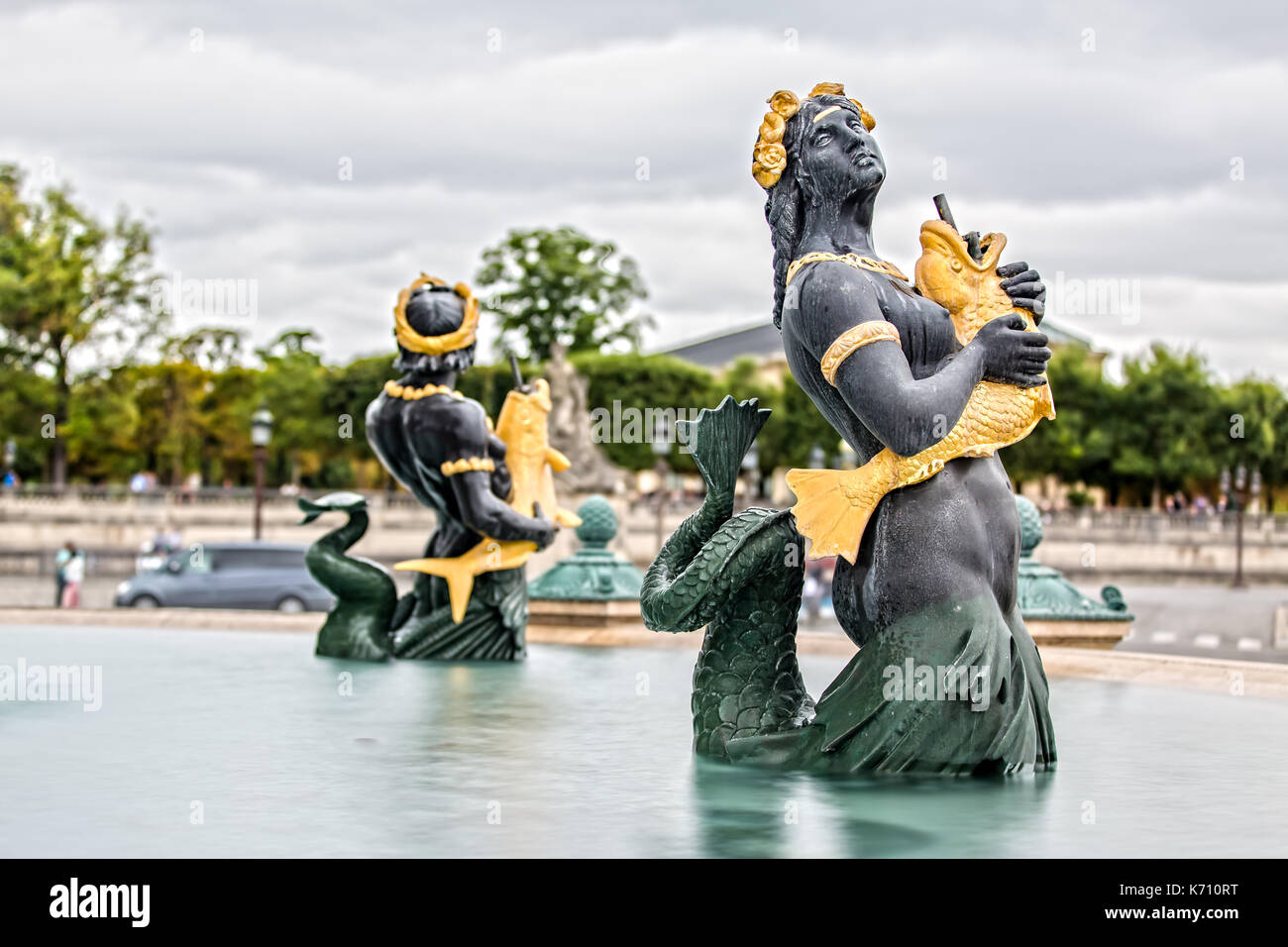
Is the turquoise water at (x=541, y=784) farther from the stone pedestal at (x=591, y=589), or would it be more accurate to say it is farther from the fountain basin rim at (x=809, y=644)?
the stone pedestal at (x=591, y=589)

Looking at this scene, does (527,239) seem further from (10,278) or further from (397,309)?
(397,309)

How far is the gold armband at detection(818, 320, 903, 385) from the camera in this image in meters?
4.49

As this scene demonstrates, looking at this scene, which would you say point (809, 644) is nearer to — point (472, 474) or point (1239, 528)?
point (472, 474)

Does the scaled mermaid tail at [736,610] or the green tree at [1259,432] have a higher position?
the green tree at [1259,432]

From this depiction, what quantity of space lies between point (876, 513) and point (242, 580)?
20.1m

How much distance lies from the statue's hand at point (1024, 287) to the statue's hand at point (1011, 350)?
9 cm

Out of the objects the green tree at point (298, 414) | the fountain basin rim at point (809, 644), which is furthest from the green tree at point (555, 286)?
the fountain basin rim at point (809, 644)

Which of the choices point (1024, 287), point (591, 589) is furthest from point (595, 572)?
point (1024, 287)

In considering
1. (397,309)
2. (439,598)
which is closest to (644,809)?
(439,598)

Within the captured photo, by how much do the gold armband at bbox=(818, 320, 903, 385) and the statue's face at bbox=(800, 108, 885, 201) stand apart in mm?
513

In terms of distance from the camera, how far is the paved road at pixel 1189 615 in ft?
83.1

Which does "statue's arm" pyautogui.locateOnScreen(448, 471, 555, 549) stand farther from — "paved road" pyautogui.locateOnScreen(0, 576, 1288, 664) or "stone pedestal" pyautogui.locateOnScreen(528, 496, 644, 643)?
"paved road" pyautogui.locateOnScreen(0, 576, 1288, 664)

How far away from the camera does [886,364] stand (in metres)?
4.46

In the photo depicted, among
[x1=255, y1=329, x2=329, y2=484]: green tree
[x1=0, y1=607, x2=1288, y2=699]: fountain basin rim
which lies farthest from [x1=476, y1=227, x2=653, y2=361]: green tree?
[x1=0, y1=607, x2=1288, y2=699]: fountain basin rim
